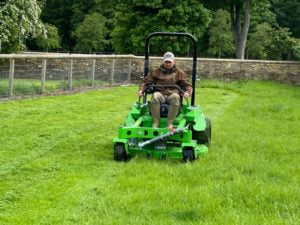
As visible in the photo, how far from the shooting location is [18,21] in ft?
43.7

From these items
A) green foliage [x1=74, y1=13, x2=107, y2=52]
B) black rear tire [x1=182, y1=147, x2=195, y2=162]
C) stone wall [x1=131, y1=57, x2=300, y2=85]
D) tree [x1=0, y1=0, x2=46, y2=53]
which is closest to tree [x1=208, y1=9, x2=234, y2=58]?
green foliage [x1=74, y1=13, x2=107, y2=52]

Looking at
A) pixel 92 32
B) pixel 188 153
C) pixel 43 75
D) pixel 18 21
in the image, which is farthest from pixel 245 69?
pixel 92 32

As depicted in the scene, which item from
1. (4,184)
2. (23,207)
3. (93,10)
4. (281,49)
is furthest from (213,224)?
(93,10)

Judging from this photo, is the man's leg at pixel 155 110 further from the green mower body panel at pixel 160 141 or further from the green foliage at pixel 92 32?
the green foliage at pixel 92 32

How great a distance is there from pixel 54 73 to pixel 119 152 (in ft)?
25.5

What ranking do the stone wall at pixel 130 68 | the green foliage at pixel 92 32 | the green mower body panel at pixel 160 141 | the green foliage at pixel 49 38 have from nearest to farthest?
the green mower body panel at pixel 160 141 → the stone wall at pixel 130 68 → the green foliage at pixel 49 38 → the green foliage at pixel 92 32

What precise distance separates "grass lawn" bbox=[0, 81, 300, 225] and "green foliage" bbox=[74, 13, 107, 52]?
38872mm

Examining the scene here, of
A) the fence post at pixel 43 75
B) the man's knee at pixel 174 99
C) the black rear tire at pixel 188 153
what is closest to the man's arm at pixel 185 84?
the man's knee at pixel 174 99

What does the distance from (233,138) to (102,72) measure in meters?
9.42

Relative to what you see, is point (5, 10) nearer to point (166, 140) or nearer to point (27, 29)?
point (27, 29)

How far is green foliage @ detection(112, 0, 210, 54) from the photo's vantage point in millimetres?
23141

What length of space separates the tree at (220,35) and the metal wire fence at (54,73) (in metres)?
25.4

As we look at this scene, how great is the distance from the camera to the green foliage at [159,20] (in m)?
23.1

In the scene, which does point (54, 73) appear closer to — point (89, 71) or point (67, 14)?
point (89, 71)
